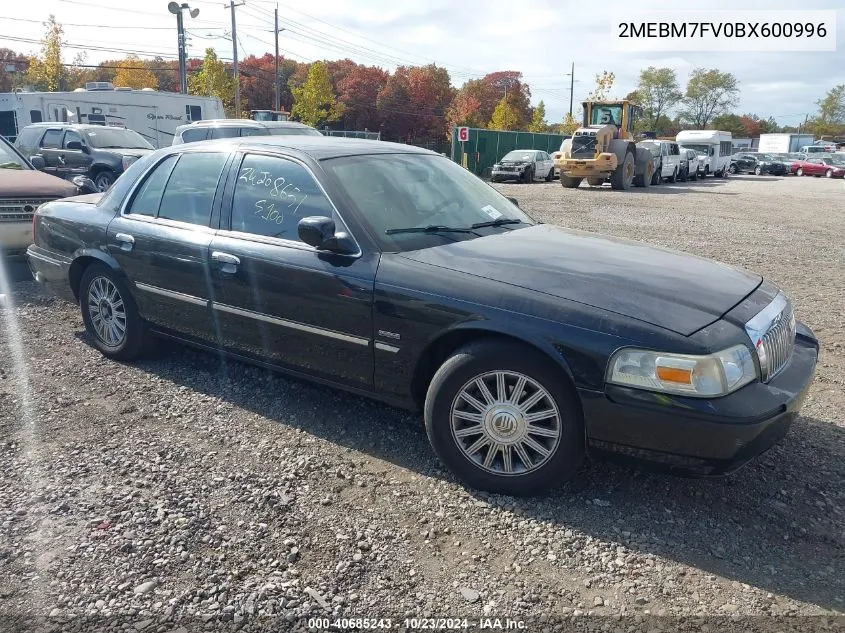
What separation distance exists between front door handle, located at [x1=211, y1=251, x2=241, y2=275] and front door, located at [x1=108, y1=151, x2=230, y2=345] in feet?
0.30

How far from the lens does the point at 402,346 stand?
3.37m

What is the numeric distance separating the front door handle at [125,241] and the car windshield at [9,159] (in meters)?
4.58

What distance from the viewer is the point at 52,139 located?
50.5 ft

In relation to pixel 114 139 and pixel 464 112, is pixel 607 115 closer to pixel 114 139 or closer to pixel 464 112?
pixel 114 139

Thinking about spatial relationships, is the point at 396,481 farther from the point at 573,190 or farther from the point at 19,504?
the point at 573,190

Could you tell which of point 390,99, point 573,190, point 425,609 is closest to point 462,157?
point 573,190

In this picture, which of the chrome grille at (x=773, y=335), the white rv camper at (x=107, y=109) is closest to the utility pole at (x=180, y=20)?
the white rv camper at (x=107, y=109)

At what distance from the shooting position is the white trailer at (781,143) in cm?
6419

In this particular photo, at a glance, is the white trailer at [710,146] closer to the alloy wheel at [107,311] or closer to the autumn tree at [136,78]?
the alloy wheel at [107,311]

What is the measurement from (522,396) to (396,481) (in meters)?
0.79

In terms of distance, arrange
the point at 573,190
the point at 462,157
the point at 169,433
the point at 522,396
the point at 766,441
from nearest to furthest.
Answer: the point at 766,441 < the point at 522,396 < the point at 169,433 < the point at 573,190 < the point at 462,157

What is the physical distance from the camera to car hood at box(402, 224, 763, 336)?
2.98 metres

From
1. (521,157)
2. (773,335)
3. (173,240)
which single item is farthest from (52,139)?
(521,157)

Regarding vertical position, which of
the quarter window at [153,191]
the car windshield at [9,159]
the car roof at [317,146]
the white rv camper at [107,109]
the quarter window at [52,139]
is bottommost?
the quarter window at [153,191]
